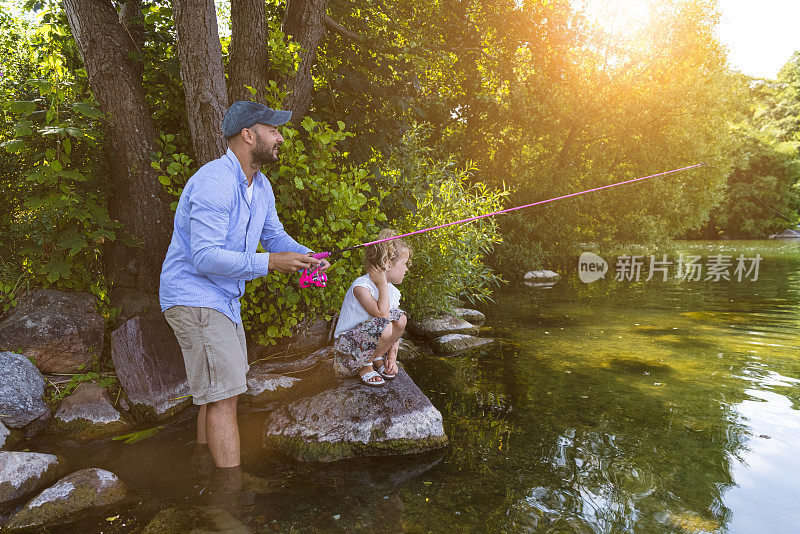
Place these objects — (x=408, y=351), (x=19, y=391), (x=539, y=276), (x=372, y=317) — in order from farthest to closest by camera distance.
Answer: (x=539, y=276), (x=408, y=351), (x=372, y=317), (x=19, y=391)

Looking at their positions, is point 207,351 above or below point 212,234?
below

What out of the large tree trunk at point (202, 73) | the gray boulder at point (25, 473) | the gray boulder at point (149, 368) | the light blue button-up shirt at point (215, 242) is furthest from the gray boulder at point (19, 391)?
the large tree trunk at point (202, 73)

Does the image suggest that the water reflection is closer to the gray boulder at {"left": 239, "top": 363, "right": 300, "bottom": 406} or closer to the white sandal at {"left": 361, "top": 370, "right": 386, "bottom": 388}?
the white sandal at {"left": 361, "top": 370, "right": 386, "bottom": 388}

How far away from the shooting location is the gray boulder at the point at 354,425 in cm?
396

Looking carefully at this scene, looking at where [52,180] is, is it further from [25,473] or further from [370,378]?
[370,378]

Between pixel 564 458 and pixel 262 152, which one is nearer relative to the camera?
pixel 262 152

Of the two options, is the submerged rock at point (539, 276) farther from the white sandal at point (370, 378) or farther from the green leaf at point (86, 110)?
the green leaf at point (86, 110)

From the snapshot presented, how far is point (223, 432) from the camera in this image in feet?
11.3

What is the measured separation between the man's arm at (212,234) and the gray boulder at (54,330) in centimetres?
271

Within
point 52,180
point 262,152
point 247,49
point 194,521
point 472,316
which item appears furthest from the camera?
point 472,316

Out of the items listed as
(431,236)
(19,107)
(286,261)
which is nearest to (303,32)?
(19,107)

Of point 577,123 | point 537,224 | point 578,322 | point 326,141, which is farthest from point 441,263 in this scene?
point 577,123

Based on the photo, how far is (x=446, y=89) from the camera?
12234 millimetres

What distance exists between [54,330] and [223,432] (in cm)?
256
